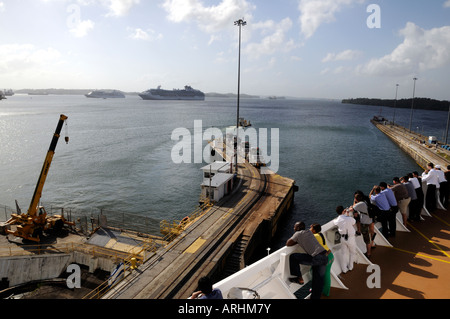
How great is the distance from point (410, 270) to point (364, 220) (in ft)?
4.58

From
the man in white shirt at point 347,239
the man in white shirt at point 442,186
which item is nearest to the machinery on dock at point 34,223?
the man in white shirt at point 347,239

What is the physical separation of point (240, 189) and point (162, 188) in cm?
1189

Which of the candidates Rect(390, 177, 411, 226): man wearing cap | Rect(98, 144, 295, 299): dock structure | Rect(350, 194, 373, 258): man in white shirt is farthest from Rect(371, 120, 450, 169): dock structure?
Rect(350, 194, 373, 258): man in white shirt

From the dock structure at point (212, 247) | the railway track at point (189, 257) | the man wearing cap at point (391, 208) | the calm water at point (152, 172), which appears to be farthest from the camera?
the calm water at point (152, 172)

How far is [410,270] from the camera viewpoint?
656 centimetres

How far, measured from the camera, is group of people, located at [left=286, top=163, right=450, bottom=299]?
5156 millimetres

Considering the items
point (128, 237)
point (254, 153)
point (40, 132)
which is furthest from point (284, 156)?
point (40, 132)

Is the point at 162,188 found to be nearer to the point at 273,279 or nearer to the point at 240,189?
the point at 240,189

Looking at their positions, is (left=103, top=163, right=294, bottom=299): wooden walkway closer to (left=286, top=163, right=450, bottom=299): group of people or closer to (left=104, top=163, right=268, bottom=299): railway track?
(left=104, top=163, right=268, bottom=299): railway track

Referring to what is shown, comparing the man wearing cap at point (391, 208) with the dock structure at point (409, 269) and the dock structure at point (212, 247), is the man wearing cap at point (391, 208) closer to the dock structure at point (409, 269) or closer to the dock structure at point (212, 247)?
the dock structure at point (409, 269)

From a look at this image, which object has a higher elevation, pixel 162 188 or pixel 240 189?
pixel 240 189

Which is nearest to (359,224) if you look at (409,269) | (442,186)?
(409,269)

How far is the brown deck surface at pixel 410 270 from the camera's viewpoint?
571 centimetres
